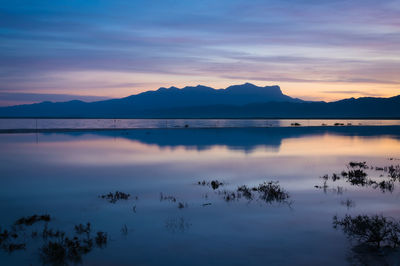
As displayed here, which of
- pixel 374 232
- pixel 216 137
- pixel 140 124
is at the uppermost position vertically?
pixel 140 124

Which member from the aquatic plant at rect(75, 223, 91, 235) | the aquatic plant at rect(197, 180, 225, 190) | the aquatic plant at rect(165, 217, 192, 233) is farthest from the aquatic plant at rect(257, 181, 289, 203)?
the aquatic plant at rect(75, 223, 91, 235)

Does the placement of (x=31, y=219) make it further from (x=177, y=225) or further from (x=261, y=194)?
(x=261, y=194)

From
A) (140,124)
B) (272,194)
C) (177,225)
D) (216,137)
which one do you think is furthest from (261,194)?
(140,124)

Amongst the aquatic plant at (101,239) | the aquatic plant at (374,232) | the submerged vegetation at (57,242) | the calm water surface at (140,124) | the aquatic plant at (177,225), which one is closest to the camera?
the submerged vegetation at (57,242)

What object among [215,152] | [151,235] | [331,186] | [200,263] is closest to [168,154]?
[215,152]

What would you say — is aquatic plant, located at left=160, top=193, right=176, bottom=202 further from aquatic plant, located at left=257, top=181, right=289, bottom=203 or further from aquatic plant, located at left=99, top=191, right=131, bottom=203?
aquatic plant, located at left=257, top=181, right=289, bottom=203

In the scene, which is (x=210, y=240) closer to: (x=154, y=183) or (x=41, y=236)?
(x=41, y=236)

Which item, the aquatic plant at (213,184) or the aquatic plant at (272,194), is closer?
the aquatic plant at (272,194)

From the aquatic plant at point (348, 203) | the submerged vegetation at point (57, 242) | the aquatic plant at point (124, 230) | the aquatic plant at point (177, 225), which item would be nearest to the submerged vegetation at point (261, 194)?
the aquatic plant at point (348, 203)

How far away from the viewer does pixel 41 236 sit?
8156 millimetres

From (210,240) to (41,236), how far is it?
13.1ft

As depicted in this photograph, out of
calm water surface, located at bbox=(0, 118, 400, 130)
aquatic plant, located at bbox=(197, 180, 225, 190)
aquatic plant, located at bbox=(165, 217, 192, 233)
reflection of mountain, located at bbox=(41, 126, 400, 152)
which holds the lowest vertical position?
aquatic plant, located at bbox=(165, 217, 192, 233)

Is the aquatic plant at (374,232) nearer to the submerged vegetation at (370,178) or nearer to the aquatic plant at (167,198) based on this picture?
the submerged vegetation at (370,178)

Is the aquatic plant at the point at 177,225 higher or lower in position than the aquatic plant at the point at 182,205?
lower
